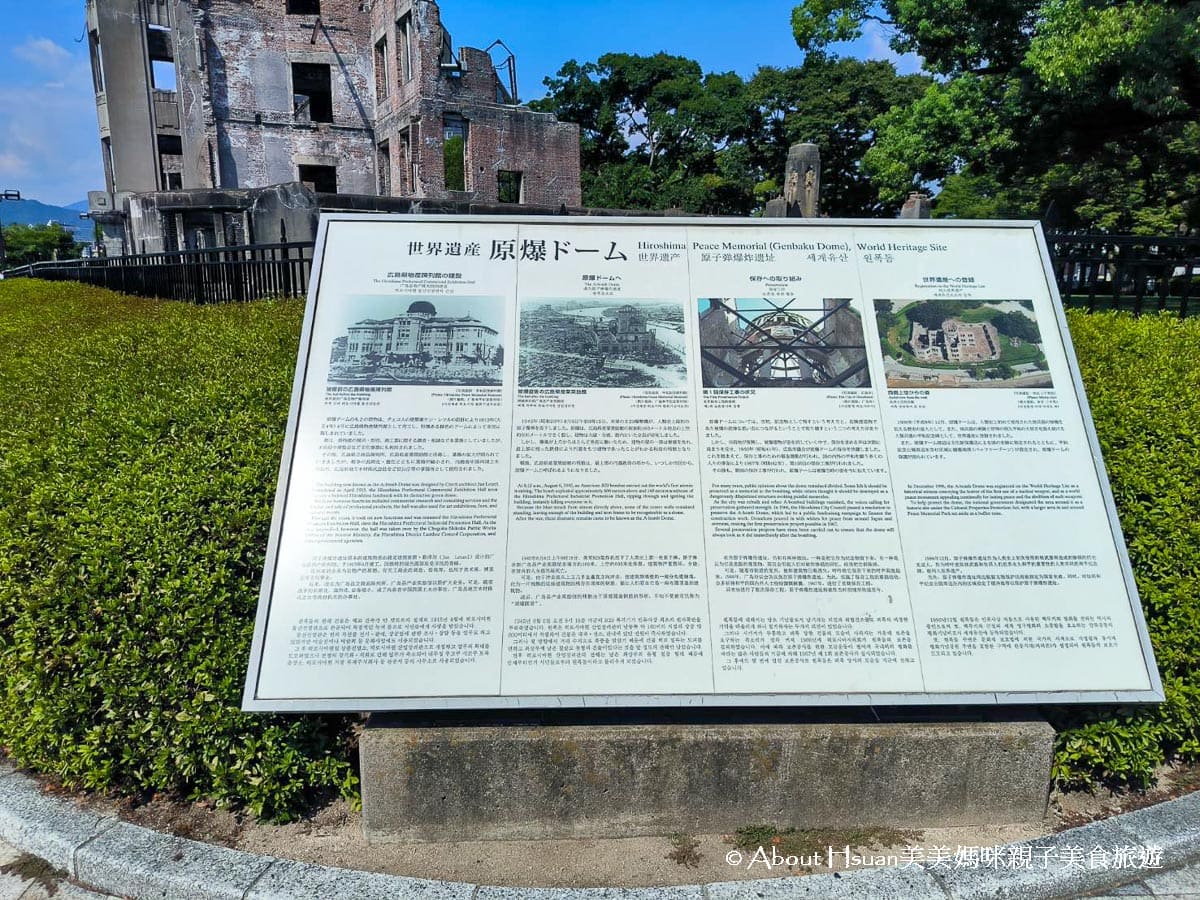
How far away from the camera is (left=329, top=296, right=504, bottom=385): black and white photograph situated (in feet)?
9.91

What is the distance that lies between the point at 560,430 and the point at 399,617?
91 cm

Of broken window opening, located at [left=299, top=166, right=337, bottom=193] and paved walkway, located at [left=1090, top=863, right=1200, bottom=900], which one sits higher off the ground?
broken window opening, located at [left=299, top=166, right=337, bottom=193]

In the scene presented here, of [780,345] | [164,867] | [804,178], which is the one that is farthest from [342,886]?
[804,178]

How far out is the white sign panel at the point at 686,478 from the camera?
104 inches

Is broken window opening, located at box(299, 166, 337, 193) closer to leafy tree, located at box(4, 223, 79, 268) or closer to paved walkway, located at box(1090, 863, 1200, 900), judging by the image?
leafy tree, located at box(4, 223, 79, 268)

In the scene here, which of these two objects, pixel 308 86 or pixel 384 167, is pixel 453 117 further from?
pixel 308 86

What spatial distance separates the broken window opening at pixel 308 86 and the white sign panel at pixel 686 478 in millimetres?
31547

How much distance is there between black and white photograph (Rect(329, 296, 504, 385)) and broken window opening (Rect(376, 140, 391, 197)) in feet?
97.2

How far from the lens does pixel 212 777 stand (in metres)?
2.88

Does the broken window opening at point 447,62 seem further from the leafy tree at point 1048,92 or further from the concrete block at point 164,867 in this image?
the concrete block at point 164,867

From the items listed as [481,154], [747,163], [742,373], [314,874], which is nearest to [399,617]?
[314,874]

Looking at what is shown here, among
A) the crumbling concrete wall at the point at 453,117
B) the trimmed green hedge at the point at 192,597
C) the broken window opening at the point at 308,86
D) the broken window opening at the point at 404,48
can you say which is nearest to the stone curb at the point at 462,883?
the trimmed green hedge at the point at 192,597

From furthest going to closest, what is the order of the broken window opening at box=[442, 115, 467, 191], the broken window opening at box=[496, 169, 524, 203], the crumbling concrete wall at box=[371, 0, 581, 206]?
the broken window opening at box=[496, 169, 524, 203]
the broken window opening at box=[442, 115, 467, 191]
the crumbling concrete wall at box=[371, 0, 581, 206]

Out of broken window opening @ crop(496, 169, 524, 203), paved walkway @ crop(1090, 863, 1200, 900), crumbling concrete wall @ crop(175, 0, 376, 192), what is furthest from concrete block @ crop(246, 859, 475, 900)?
crumbling concrete wall @ crop(175, 0, 376, 192)
